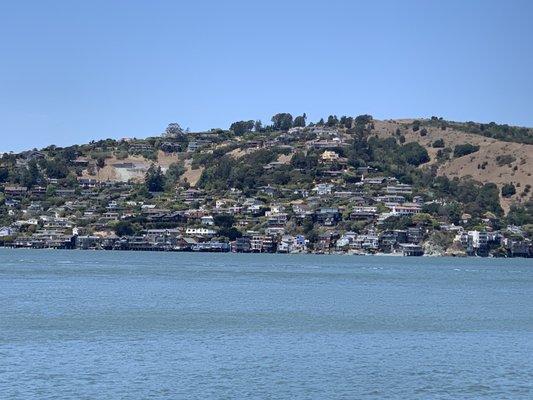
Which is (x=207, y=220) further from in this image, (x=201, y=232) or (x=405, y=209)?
(x=405, y=209)

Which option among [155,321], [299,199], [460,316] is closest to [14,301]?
[155,321]

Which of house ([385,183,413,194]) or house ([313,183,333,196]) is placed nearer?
house ([313,183,333,196])

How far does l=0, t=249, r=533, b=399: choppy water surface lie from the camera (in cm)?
3180

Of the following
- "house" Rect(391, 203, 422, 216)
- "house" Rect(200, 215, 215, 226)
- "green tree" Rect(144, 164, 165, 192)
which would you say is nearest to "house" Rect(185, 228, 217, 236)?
"house" Rect(200, 215, 215, 226)

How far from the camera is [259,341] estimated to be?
135 feet

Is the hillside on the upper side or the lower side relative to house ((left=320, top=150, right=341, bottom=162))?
lower

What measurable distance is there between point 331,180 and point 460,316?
131907mm

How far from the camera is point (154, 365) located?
115ft

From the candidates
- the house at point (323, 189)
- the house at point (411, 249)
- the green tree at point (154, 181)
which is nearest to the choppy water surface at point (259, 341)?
the house at point (411, 249)

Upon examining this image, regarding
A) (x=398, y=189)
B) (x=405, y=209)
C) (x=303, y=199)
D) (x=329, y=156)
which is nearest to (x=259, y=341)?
(x=405, y=209)

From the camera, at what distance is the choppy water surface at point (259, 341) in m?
31.8

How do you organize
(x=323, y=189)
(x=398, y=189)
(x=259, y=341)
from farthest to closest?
(x=323, y=189) < (x=398, y=189) < (x=259, y=341)

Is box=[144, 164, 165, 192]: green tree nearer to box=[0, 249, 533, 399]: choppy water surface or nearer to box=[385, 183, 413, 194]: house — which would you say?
box=[385, 183, 413, 194]: house

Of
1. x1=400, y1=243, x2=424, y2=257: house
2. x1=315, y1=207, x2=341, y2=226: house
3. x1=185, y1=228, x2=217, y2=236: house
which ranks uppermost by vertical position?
x1=315, y1=207, x2=341, y2=226: house
